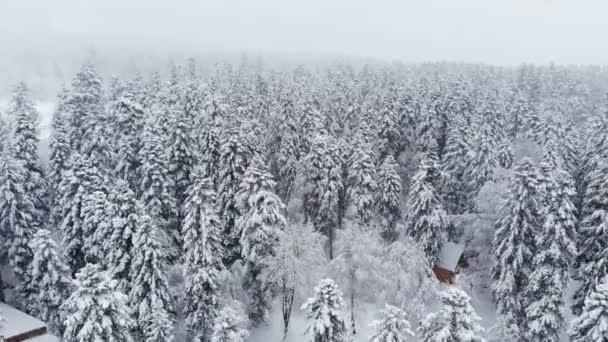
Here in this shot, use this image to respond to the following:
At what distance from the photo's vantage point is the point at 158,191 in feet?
129

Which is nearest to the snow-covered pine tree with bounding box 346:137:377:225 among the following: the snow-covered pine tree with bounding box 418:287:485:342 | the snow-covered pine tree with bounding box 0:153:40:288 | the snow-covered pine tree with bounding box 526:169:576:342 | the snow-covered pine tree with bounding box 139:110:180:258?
the snow-covered pine tree with bounding box 526:169:576:342

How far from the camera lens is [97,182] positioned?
37.6 meters

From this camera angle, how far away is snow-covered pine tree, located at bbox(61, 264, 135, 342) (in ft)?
78.4

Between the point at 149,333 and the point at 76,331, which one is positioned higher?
the point at 76,331

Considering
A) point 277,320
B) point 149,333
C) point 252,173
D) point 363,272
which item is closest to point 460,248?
point 363,272

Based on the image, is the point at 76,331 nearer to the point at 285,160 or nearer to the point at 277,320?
the point at 277,320

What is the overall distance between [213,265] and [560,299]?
2410 centimetres

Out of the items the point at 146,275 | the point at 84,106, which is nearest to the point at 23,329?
the point at 146,275

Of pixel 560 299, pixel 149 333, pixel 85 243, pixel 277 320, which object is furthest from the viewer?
pixel 277 320

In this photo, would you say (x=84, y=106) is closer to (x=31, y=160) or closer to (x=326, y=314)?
(x=31, y=160)

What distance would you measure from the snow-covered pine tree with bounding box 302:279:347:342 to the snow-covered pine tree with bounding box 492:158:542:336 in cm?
1754

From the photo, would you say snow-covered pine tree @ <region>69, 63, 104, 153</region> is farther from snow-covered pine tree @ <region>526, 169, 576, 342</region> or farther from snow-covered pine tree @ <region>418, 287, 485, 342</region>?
snow-covered pine tree @ <region>526, 169, 576, 342</region>

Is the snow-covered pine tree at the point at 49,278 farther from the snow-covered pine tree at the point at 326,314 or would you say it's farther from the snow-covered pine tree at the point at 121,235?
the snow-covered pine tree at the point at 326,314

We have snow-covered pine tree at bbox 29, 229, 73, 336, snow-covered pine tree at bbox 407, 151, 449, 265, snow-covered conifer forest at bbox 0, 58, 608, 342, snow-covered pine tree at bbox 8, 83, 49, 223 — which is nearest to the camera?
snow-covered conifer forest at bbox 0, 58, 608, 342
